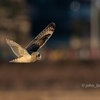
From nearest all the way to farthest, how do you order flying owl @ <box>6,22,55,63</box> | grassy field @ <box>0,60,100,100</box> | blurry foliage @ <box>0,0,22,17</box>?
flying owl @ <box>6,22,55,63</box>
grassy field @ <box>0,60,100,100</box>
blurry foliage @ <box>0,0,22,17</box>

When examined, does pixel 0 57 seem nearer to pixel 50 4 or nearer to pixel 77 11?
pixel 50 4

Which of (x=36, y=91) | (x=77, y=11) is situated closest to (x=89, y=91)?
(x=36, y=91)

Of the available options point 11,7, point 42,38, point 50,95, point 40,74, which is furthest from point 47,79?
point 42,38

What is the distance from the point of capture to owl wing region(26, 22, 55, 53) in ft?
4.25

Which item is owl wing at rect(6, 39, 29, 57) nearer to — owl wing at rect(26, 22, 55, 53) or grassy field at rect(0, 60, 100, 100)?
owl wing at rect(26, 22, 55, 53)

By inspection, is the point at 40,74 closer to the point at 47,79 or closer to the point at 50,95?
the point at 47,79

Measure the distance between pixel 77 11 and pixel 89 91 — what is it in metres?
13.0

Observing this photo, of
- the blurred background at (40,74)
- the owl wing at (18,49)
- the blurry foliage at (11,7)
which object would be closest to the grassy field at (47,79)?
the blurred background at (40,74)

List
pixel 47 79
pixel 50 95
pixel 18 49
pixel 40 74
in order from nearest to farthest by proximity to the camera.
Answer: pixel 18 49 < pixel 40 74 < pixel 47 79 < pixel 50 95

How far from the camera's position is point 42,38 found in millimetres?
1399

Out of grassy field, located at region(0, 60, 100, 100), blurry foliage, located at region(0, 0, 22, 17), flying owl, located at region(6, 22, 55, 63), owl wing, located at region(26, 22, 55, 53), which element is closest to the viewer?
flying owl, located at region(6, 22, 55, 63)

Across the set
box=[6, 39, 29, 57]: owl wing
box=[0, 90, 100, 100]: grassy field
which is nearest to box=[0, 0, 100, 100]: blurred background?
box=[0, 90, 100, 100]: grassy field

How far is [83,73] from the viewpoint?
1078cm

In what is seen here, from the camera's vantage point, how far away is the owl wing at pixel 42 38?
51.0 inches
